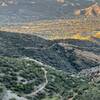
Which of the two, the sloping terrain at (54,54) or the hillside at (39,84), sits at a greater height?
the hillside at (39,84)

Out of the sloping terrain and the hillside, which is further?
the sloping terrain

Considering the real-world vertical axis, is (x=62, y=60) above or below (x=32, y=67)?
below

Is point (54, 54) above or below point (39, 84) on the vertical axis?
below

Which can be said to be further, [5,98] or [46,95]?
[46,95]

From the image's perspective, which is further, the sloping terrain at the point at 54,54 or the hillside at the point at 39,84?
the sloping terrain at the point at 54,54

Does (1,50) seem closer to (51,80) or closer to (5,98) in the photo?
(51,80)

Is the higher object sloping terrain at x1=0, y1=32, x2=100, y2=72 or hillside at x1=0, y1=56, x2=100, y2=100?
hillside at x1=0, y1=56, x2=100, y2=100

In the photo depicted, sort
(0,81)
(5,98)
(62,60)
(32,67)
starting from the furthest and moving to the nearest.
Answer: (62,60) → (32,67) → (0,81) → (5,98)

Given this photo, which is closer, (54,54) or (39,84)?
(39,84)

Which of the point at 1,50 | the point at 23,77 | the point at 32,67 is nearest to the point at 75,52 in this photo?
the point at 1,50

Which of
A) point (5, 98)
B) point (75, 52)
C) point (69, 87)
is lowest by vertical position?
point (75, 52)

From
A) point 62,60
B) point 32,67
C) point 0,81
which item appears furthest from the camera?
point 62,60
